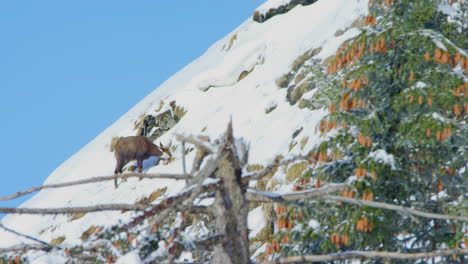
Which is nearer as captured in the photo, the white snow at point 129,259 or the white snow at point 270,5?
the white snow at point 129,259

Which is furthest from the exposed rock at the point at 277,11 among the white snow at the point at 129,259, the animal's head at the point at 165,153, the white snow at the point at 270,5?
the white snow at the point at 129,259

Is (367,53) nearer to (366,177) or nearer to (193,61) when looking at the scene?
(366,177)

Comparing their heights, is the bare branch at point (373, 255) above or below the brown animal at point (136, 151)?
below

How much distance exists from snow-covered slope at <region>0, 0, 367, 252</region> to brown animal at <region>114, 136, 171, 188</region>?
2.77 feet

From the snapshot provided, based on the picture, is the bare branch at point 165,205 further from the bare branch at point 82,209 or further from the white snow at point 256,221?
the white snow at point 256,221

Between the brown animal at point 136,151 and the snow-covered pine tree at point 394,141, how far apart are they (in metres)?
23.6

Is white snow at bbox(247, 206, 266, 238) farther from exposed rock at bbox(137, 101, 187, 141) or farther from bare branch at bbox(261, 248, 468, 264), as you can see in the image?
exposed rock at bbox(137, 101, 187, 141)

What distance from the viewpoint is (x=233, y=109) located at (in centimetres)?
3266

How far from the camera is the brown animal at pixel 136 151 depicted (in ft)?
108

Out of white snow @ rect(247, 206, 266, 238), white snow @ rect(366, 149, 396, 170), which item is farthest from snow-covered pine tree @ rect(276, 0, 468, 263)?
white snow @ rect(247, 206, 266, 238)

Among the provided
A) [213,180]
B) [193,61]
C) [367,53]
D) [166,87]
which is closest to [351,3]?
[166,87]

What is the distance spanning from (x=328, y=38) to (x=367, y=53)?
928 inches

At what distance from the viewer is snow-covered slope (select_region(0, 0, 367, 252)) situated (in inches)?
1065

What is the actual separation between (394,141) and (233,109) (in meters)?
23.6
